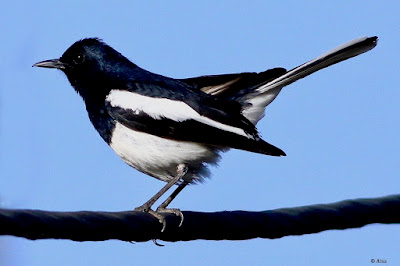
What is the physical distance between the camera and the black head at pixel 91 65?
6.87 metres

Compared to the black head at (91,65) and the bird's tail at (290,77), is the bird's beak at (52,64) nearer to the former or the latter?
the black head at (91,65)

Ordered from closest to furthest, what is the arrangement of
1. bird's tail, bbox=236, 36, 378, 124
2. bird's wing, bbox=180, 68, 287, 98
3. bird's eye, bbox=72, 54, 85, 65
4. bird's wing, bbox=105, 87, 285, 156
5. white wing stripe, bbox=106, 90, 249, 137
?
1. bird's wing, bbox=105, 87, 285, 156
2. white wing stripe, bbox=106, 90, 249, 137
3. bird's tail, bbox=236, 36, 378, 124
4. bird's wing, bbox=180, 68, 287, 98
5. bird's eye, bbox=72, 54, 85, 65

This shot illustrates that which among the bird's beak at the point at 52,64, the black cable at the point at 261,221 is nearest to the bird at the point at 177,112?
the bird's beak at the point at 52,64

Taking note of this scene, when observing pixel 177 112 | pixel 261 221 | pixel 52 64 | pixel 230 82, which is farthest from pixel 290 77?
pixel 261 221

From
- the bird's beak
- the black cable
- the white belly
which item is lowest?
the black cable

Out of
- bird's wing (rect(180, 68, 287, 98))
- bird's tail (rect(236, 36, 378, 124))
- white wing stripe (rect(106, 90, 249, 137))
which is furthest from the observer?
bird's wing (rect(180, 68, 287, 98))

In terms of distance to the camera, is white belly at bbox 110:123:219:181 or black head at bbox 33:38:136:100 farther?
black head at bbox 33:38:136:100

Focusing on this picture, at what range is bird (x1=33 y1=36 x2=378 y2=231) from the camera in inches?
241

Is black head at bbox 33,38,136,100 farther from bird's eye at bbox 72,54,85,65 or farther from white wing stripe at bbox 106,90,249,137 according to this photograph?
white wing stripe at bbox 106,90,249,137

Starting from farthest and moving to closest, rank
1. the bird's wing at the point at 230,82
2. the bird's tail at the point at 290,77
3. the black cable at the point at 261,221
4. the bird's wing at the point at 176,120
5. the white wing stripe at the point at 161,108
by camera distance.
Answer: the bird's wing at the point at 230,82, the bird's tail at the point at 290,77, the white wing stripe at the point at 161,108, the bird's wing at the point at 176,120, the black cable at the point at 261,221

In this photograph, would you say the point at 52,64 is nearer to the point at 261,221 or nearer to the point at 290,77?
the point at 290,77

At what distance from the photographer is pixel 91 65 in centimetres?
712

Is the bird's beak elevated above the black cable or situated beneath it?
elevated above

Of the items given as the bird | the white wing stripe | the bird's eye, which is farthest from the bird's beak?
the white wing stripe
